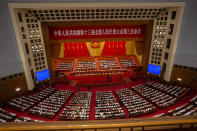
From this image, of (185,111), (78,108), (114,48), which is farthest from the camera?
(114,48)

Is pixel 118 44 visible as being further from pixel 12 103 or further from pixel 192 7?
pixel 12 103

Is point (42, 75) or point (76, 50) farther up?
point (76, 50)

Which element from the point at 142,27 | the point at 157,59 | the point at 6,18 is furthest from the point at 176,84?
the point at 6,18

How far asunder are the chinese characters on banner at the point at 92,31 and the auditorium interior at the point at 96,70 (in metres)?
0.11

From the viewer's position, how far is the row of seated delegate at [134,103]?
12076mm

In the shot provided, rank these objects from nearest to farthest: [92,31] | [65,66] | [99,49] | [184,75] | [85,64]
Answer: [184,75] < [92,31] < [65,66] < [85,64] < [99,49]

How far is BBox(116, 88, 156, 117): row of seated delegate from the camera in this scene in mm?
12076

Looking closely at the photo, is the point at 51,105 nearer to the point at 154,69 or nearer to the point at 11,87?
the point at 11,87

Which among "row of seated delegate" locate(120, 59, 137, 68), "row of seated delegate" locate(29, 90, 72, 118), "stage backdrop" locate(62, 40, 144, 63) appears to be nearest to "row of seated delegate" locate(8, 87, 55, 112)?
"row of seated delegate" locate(29, 90, 72, 118)

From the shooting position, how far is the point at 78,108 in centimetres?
1264

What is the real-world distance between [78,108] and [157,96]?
7854 millimetres

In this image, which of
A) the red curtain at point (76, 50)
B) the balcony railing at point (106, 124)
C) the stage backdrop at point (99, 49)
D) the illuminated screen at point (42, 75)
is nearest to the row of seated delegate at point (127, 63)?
the stage backdrop at point (99, 49)

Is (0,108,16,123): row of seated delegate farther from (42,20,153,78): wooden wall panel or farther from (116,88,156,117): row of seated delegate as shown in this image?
(116,88,156,117): row of seated delegate

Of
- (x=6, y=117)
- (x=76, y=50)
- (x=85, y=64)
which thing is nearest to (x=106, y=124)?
(x=6, y=117)
